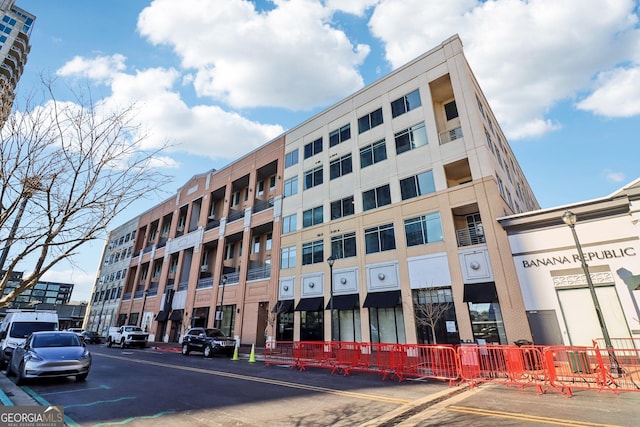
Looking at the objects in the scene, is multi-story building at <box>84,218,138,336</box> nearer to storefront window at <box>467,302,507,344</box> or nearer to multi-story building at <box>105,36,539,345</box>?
multi-story building at <box>105,36,539,345</box>

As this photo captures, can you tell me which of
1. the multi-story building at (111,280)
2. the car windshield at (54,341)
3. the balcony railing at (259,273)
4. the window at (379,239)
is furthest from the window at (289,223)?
the multi-story building at (111,280)

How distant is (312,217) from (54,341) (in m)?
19.6

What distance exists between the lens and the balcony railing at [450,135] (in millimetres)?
21373

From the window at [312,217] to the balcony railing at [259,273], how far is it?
6.01 m

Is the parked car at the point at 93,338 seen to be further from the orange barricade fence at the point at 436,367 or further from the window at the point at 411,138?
the window at the point at 411,138

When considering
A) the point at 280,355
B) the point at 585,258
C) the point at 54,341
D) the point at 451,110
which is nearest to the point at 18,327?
the point at 54,341

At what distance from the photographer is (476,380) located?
10.7 m

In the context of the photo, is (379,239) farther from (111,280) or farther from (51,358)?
(111,280)

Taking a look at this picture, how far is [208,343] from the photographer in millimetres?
22375

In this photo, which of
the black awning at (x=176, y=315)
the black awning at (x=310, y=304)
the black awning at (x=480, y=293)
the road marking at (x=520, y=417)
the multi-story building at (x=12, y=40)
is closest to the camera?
the road marking at (x=520, y=417)

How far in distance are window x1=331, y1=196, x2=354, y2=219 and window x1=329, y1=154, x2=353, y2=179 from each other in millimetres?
2479

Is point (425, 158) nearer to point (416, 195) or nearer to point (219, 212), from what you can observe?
point (416, 195)

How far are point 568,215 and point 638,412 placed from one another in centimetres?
841

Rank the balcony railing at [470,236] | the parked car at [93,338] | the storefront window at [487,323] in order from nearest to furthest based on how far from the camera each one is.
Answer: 1. the storefront window at [487,323]
2. the balcony railing at [470,236]
3. the parked car at [93,338]
